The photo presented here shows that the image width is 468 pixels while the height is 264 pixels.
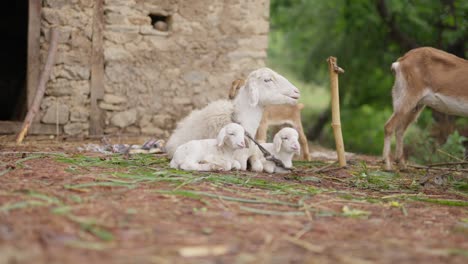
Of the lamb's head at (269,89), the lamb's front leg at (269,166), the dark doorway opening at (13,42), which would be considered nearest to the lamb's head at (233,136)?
the lamb's front leg at (269,166)

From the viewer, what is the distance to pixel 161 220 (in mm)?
3322

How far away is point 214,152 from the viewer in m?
5.48

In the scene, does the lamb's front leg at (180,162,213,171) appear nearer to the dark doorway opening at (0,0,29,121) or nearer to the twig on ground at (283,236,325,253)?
the twig on ground at (283,236,325,253)

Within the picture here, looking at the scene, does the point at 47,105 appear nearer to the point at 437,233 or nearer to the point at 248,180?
the point at 248,180

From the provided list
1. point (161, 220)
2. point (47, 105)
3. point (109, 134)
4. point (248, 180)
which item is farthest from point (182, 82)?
point (161, 220)

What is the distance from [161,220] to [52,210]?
629 mm

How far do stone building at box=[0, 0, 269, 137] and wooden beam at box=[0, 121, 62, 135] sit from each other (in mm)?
14

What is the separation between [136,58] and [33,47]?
1470mm

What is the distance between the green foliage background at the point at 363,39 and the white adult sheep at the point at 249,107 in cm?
714

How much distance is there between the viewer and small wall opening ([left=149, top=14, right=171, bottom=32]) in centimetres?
865

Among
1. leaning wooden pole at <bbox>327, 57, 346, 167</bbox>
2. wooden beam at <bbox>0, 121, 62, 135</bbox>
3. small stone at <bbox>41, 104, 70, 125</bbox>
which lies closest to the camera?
leaning wooden pole at <bbox>327, 57, 346, 167</bbox>

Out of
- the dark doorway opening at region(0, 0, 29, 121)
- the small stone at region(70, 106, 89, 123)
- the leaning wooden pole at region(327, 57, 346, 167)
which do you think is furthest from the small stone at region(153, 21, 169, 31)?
the dark doorway opening at region(0, 0, 29, 121)

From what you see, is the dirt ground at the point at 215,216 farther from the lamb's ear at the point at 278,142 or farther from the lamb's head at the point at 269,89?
the lamb's head at the point at 269,89

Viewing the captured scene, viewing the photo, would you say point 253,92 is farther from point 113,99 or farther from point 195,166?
point 113,99
